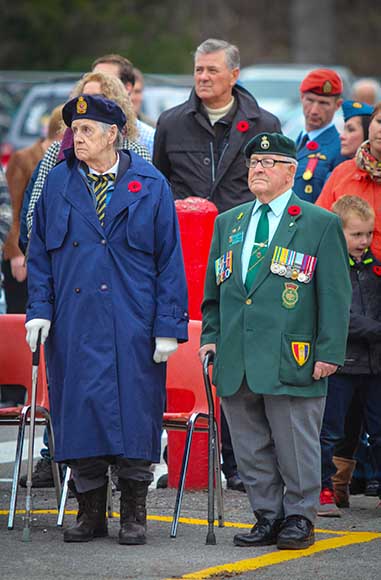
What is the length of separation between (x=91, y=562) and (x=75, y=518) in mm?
1140

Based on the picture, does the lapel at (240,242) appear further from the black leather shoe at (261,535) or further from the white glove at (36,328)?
the black leather shoe at (261,535)

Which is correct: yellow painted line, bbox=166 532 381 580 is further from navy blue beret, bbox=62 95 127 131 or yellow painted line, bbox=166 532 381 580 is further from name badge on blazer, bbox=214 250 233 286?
navy blue beret, bbox=62 95 127 131

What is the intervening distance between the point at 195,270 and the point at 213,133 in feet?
3.34

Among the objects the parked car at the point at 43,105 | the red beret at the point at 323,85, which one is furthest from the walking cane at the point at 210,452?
the parked car at the point at 43,105

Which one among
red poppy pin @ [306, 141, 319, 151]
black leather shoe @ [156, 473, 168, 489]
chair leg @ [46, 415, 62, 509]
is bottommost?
black leather shoe @ [156, 473, 168, 489]

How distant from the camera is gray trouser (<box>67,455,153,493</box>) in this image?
24.1ft

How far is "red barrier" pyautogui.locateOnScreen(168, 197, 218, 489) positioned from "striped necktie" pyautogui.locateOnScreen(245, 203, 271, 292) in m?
1.33

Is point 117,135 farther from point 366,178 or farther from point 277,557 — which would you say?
point 277,557

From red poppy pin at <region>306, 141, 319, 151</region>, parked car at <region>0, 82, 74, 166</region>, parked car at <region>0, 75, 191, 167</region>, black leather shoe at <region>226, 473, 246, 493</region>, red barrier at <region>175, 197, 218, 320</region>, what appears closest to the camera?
red barrier at <region>175, 197, 218, 320</region>

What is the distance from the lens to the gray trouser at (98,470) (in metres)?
7.35

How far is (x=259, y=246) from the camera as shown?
7367mm

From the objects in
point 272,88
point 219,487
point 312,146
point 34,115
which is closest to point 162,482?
point 219,487

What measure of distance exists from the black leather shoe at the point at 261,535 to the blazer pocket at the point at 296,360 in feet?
2.27

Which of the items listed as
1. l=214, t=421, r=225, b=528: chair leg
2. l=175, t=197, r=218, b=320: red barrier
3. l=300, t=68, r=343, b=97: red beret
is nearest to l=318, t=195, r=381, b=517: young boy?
l=214, t=421, r=225, b=528: chair leg
